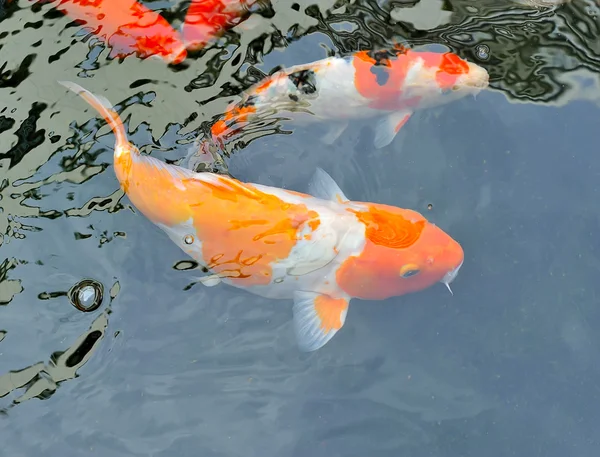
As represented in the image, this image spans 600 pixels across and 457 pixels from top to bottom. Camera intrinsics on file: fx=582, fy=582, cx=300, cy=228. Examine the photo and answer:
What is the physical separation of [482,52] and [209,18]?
1899 mm

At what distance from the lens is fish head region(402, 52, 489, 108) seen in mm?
3762

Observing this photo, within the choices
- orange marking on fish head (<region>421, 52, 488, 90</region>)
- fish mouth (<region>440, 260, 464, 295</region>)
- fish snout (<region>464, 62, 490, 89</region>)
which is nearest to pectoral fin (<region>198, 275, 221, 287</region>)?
fish mouth (<region>440, 260, 464, 295</region>)

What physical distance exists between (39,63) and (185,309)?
193 cm

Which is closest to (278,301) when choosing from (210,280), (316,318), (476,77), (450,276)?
(316,318)

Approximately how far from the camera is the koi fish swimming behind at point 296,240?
10.3 ft

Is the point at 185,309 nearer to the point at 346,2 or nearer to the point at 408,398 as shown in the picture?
the point at 408,398

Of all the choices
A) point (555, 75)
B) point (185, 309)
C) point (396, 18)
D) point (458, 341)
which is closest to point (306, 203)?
point (185, 309)

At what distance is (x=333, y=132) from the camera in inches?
152

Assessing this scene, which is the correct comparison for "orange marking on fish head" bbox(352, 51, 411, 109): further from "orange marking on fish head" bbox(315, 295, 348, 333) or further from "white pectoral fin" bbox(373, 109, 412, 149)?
"orange marking on fish head" bbox(315, 295, 348, 333)

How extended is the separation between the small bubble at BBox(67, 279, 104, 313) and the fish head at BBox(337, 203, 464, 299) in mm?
1429

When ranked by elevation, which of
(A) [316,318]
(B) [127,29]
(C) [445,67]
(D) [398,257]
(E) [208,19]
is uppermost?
(B) [127,29]

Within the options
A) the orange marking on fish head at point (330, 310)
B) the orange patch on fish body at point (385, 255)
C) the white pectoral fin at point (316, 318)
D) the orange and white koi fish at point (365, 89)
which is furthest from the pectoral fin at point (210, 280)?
the orange and white koi fish at point (365, 89)

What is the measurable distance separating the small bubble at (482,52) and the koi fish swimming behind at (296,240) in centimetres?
145

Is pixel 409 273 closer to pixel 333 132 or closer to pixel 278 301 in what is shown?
pixel 278 301
